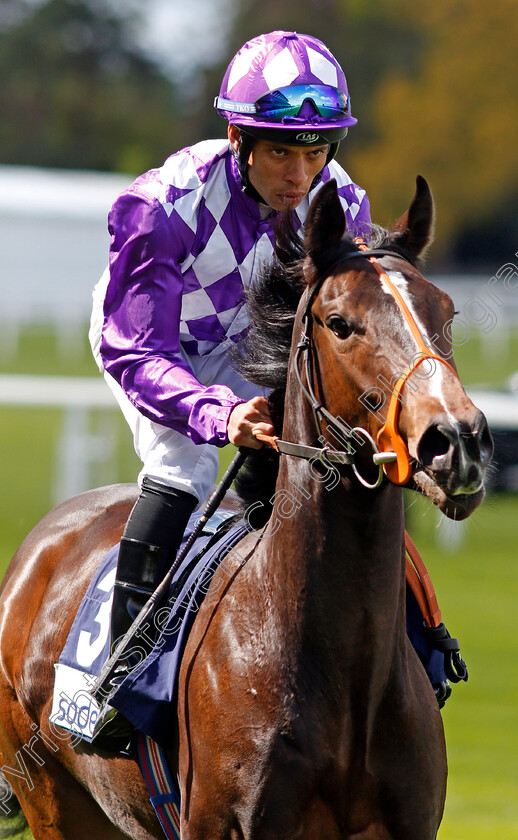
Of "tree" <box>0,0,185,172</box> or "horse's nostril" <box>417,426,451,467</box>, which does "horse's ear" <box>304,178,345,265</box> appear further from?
"tree" <box>0,0,185,172</box>

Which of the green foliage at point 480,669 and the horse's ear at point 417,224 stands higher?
the horse's ear at point 417,224

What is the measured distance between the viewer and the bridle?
2.57 m

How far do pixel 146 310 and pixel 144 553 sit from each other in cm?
69

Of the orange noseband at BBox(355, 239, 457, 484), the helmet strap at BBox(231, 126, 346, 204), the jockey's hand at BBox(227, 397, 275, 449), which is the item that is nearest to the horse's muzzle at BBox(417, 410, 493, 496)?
the orange noseband at BBox(355, 239, 457, 484)

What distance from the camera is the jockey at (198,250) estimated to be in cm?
326

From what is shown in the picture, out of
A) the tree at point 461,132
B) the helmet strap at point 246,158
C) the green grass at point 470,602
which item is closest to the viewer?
the helmet strap at point 246,158

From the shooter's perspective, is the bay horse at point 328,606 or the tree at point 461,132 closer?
the bay horse at point 328,606

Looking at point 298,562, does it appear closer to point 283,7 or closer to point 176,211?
point 176,211

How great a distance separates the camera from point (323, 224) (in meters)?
2.91

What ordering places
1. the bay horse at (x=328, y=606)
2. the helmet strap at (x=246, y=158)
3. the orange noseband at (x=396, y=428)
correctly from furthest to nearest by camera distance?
the helmet strap at (x=246, y=158) < the bay horse at (x=328, y=606) < the orange noseband at (x=396, y=428)

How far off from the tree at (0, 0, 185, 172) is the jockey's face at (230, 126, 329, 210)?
39541 mm

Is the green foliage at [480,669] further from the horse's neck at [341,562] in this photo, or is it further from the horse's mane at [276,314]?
the horse's mane at [276,314]

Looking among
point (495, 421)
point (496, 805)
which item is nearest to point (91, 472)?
point (495, 421)

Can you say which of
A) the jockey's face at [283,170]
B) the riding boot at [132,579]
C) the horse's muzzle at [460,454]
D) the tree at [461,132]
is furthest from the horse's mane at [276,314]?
the tree at [461,132]
